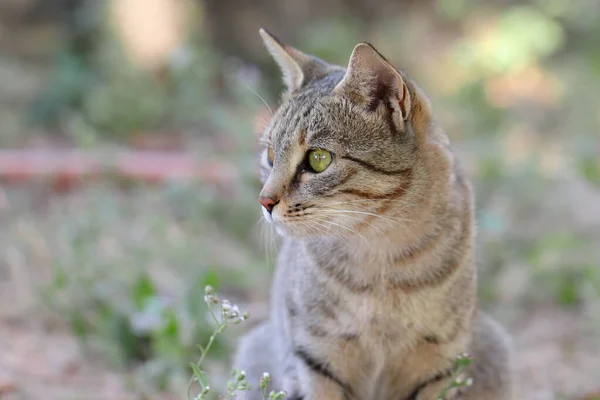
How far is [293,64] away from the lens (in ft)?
9.01

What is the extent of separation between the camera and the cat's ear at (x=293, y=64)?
8.95 ft

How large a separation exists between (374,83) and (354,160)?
9.6 inches

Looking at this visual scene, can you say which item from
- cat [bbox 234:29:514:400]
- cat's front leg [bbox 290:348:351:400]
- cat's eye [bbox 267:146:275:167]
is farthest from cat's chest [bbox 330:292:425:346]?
cat's eye [bbox 267:146:275:167]

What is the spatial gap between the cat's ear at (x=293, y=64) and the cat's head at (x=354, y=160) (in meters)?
0.25

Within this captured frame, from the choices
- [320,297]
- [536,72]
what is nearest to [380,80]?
[320,297]

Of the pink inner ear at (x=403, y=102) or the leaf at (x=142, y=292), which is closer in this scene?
the pink inner ear at (x=403, y=102)

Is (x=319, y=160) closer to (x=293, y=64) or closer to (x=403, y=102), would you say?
(x=403, y=102)

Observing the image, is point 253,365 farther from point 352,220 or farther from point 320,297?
point 352,220

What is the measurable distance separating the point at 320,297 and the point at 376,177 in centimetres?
46

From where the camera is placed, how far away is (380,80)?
2.42 m

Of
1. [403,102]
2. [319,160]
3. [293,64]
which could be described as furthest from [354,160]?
[293,64]

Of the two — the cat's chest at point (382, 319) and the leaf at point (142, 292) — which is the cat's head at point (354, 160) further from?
the leaf at point (142, 292)

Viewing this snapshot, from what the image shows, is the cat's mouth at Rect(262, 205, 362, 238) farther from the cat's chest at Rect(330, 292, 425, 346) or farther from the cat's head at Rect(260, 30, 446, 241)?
the cat's chest at Rect(330, 292, 425, 346)

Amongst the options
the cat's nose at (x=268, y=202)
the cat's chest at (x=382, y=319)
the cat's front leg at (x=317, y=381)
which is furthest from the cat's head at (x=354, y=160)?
the cat's front leg at (x=317, y=381)
